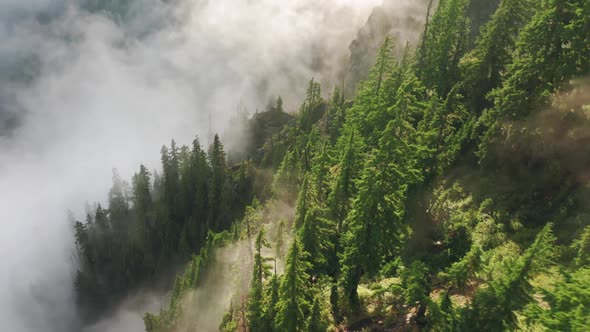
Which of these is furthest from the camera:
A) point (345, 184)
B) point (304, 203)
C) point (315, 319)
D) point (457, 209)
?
point (304, 203)

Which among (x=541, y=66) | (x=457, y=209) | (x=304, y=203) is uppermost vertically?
(x=541, y=66)

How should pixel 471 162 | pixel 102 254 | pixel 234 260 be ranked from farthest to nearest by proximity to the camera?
pixel 102 254 → pixel 234 260 → pixel 471 162

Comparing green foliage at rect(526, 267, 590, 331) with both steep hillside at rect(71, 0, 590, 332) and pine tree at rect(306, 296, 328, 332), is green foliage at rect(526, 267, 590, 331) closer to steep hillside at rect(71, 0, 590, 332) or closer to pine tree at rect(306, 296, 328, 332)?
steep hillside at rect(71, 0, 590, 332)

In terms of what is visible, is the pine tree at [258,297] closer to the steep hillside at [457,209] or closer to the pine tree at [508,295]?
the steep hillside at [457,209]

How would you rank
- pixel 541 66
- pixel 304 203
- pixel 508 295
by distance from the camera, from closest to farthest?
pixel 508 295 → pixel 541 66 → pixel 304 203

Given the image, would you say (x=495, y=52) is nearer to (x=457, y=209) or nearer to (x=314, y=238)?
(x=457, y=209)

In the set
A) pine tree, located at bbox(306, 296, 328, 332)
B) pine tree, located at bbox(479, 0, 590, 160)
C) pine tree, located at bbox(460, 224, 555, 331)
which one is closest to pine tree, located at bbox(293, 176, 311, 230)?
pine tree, located at bbox(306, 296, 328, 332)

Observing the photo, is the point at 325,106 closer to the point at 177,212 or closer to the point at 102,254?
the point at 177,212

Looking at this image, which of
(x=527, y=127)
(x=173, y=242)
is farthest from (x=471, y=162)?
(x=173, y=242)

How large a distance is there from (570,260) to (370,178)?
12482 mm

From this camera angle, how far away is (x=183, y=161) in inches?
3996

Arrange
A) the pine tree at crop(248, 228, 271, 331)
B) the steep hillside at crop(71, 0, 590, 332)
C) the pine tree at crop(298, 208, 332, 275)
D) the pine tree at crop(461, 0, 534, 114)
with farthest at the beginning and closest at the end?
1. the pine tree at crop(461, 0, 534, 114)
2. the pine tree at crop(298, 208, 332, 275)
3. the pine tree at crop(248, 228, 271, 331)
4. the steep hillside at crop(71, 0, 590, 332)

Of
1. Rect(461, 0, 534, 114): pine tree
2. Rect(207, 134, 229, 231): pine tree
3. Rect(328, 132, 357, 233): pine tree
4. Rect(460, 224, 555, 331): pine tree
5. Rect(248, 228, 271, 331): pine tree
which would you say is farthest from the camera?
Rect(207, 134, 229, 231): pine tree

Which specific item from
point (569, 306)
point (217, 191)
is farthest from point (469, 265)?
point (217, 191)
